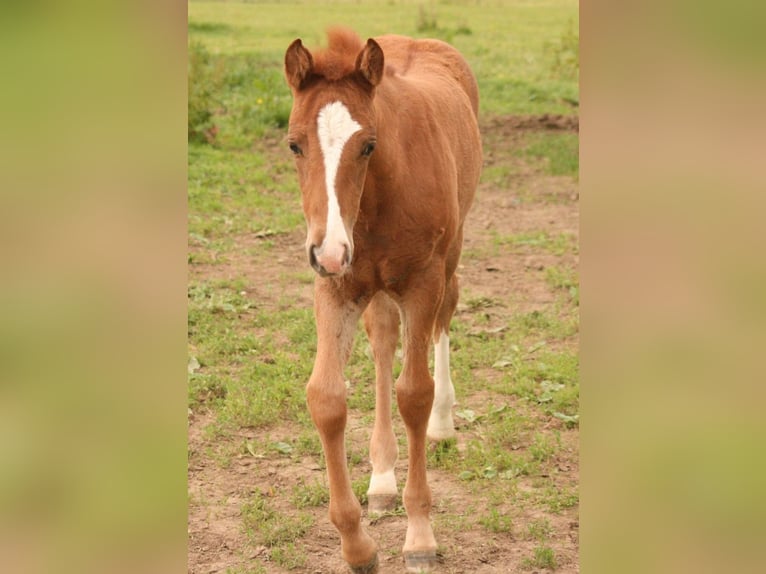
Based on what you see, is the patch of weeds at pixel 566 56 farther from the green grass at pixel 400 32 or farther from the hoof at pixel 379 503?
the hoof at pixel 379 503

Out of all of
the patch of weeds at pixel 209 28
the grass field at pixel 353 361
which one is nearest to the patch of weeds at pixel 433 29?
the patch of weeds at pixel 209 28

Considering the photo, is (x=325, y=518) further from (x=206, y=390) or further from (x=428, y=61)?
(x=428, y=61)

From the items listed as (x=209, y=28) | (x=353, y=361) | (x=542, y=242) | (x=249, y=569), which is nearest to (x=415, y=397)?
(x=249, y=569)

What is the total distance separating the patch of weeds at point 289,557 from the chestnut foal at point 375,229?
1.01 feet

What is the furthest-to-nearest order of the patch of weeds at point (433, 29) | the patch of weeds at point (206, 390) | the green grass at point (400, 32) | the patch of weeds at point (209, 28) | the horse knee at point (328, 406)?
the patch of weeds at point (209, 28), the patch of weeds at point (433, 29), the green grass at point (400, 32), the patch of weeds at point (206, 390), the horse knee at point (328, 406)

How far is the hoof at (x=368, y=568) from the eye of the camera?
3850 mm

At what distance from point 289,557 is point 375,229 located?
153cm

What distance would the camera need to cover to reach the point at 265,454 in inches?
200

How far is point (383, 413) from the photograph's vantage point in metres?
4.55

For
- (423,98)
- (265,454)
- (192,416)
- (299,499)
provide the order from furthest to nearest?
(192,416), (265,454), (299,499), (423,98)
